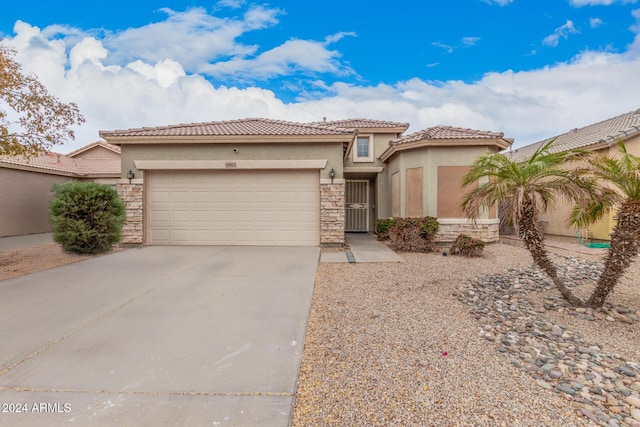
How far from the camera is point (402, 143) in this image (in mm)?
10945

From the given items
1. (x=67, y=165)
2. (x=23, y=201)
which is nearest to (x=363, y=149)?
(x=23, y=201)

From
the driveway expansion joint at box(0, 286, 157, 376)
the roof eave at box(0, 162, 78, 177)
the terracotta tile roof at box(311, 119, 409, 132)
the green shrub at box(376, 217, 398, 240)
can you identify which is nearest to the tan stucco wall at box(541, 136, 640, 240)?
the green shrub at box(376, 217, 398, 240)

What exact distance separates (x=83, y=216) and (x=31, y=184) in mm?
8823

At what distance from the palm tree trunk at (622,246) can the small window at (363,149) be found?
10392 mm

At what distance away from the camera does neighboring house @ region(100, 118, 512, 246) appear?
986 centimetres

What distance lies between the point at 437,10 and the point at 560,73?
6.69 m

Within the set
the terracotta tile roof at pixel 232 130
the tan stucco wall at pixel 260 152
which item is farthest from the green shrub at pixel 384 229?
the terracotta tile roof at pixel 232 130

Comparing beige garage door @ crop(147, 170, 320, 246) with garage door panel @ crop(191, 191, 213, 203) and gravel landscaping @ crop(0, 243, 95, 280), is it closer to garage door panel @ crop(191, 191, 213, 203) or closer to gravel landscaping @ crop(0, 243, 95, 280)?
garage door panel @ crop(191, 191, 213, 203)

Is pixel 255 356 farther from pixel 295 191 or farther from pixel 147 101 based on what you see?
pixel 147 101

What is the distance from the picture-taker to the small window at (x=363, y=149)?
1407 centimetres

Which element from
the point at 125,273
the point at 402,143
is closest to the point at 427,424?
the point at 125,273

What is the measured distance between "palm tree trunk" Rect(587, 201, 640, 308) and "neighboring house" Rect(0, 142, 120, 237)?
52.9 feet

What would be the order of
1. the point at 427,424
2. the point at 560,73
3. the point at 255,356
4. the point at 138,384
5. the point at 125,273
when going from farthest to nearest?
the point at 560,73 → the point at 125,273 → the point at 255,356 → the point at 138,384 → the point at 427,424

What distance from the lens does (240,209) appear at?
10.1m
